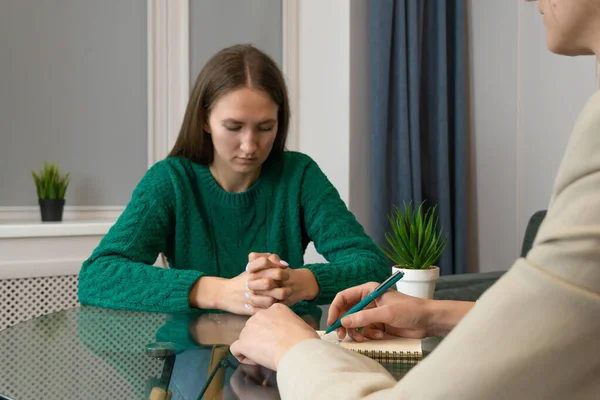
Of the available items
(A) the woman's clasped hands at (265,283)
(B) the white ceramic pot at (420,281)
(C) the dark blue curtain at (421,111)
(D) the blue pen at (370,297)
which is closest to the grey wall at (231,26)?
(C) the dark blue curtain at (421,111)

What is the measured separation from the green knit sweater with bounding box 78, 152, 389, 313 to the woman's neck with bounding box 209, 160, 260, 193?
24 mm

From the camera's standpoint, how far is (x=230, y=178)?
1.87 m

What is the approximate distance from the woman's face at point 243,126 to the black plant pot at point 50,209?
1.30 metres

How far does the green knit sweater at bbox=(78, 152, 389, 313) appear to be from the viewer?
5.09 ft

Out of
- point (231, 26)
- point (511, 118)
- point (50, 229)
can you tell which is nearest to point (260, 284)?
point (50, 229)

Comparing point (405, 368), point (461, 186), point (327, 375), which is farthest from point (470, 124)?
point (327, 375)

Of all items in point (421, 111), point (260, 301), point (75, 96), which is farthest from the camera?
point (421, 111)

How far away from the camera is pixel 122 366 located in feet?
3.09

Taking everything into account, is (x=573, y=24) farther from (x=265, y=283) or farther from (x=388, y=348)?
(x=265, y=283)

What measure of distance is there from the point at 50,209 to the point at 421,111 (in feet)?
5.89

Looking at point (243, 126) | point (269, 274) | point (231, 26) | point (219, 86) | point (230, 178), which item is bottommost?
point (269, 274)

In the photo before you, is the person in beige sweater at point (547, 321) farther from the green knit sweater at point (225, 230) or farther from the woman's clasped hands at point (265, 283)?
the green knit sweater at point (225, 230)

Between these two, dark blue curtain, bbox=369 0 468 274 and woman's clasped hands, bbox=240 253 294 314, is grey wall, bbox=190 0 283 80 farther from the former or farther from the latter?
woman's clasped hands, bbox=240 253 294 314

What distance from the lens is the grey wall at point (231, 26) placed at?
323 cm
